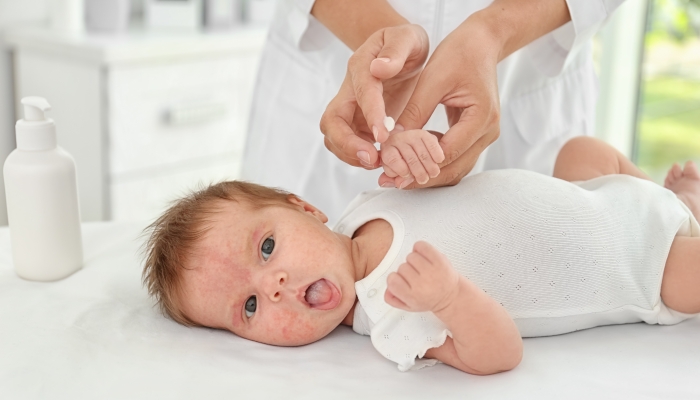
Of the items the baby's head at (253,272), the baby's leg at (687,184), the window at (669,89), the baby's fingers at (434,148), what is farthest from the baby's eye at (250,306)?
the window at (669,89)

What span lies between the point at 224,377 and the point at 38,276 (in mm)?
426

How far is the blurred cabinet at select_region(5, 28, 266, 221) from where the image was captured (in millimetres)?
2131

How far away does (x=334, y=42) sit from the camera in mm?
1446

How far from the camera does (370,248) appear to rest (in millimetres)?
1102

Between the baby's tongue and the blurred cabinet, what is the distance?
117 cm

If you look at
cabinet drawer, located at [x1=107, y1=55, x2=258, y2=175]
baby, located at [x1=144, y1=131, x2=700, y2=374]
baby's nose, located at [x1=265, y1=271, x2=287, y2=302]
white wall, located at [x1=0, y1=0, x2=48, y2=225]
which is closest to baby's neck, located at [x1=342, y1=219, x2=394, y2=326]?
baby, located at [x1=144, y1=131, x2=700, y2=374]

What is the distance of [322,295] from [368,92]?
286mm

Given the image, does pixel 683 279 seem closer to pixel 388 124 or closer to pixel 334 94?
pixel 388 124

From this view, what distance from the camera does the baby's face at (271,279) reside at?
102cm

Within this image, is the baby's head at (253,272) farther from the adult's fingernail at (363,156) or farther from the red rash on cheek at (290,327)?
the adult's fingernail at (363,156)

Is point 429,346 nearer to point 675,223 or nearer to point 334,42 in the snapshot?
point 675,223

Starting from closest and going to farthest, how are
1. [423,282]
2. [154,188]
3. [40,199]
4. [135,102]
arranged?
[423,282] < [40,199] < [135,102] < [154,188]

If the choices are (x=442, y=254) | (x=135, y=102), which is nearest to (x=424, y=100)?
(x=442, y=254)

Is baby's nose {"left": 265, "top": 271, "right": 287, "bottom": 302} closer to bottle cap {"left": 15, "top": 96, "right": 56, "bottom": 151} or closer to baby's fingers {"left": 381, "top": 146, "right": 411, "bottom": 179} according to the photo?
baby's fingers {"left": 381, "top": 146, "right": 411, "bottom": 179}
